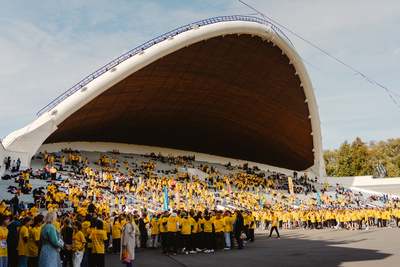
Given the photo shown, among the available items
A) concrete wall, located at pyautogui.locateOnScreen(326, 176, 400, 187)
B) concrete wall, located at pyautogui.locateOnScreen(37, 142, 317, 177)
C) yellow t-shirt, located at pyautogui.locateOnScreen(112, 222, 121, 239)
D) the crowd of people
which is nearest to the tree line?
concrete wall, located at pyautogui.locateOnScreen(326, 176, 400, 187)

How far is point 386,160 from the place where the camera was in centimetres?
7656

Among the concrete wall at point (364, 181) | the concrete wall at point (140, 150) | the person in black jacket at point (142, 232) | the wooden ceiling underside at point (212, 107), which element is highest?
the wooden ceiling underside at point (212, 107)

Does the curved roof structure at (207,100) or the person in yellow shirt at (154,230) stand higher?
the curved roof structure at (207,100)

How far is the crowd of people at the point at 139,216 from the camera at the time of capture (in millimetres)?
7758

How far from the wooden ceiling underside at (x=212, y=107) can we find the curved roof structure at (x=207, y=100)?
0.38 feet

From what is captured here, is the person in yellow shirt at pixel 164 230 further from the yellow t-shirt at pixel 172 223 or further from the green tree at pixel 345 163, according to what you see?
the green tree at pixel 345 163

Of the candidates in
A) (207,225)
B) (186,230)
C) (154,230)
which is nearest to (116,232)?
(154,230)

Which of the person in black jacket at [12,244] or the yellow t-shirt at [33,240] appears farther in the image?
the person in black jacket at [12,244]

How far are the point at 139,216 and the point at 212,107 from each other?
90.0 ft

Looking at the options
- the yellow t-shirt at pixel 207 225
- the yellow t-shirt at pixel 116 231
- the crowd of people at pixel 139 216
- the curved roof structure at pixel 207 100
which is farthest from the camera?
the curved roof structure at pixel 207 100

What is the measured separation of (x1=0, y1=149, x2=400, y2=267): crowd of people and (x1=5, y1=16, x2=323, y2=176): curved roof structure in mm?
4516

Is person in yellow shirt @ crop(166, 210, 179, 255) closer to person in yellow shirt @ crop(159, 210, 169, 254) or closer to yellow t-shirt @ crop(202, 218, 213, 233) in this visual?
person in yellow shirt @ crop(159, 210, 169, 254)

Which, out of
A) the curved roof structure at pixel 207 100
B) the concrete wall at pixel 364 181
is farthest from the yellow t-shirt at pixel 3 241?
the concrete wall at pixel 364 181

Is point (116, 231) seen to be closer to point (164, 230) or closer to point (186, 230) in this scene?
point (164, 230)
